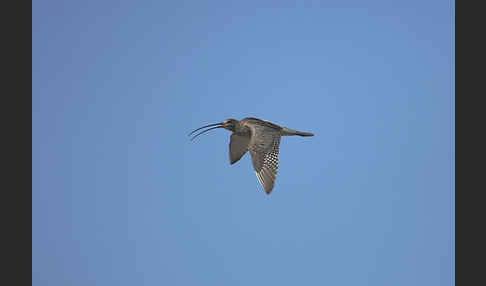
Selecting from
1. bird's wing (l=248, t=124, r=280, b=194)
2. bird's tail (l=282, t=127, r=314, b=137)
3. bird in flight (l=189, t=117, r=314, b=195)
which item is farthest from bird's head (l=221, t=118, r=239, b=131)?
bird's tail (l=282, t=127, r=314, b=137)

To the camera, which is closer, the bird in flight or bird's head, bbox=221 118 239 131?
the bird in flight

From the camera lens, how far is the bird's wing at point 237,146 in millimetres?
11805

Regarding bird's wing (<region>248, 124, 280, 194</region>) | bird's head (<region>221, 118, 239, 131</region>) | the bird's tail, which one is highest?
bird's head (<region>221, 118, 239, 131</region>)

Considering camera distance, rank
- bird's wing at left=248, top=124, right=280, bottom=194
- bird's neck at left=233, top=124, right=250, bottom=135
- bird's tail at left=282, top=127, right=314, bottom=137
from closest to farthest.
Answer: bird's wing at left=248, top=124, right=280, bottom=194 < bird's neck at left=233, top=124, right=250, bottom=135 < bird's tail at left=282, top=127, right=314, bottom=137

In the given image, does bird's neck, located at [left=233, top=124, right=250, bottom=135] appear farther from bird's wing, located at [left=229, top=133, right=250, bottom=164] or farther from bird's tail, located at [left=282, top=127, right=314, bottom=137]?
bird's tail, located at [left=282, top=127, right=314, bottom=137]

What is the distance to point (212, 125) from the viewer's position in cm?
1236

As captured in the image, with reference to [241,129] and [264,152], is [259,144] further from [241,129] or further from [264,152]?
[241,129]

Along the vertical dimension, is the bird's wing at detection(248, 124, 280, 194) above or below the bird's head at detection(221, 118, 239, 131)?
below

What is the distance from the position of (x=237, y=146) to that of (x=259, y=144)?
0.70 metres

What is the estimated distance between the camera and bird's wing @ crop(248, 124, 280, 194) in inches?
441

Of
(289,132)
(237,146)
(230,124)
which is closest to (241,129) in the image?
→ (230,124)

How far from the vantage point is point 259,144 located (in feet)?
37.4
